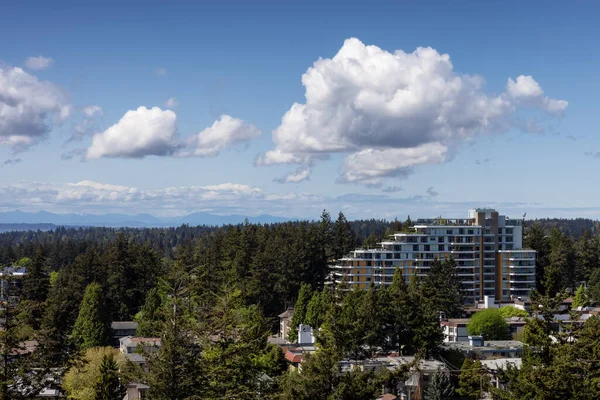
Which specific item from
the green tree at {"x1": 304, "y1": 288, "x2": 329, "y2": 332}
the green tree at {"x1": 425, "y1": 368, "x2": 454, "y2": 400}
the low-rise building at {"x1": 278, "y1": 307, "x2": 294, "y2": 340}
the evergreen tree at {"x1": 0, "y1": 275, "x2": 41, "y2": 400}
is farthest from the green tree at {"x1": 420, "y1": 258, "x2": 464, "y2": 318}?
the evergreen tree at {"x1": 0, "y1": 275, "x2": 41, "y2": 400}

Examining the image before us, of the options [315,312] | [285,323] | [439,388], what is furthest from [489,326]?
[439,388]

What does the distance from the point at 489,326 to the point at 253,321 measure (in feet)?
98.5

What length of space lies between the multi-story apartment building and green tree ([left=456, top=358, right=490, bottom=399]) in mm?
37988

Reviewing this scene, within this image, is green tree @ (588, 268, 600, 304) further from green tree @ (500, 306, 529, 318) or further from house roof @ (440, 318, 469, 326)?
house roof @ (440, 318, 469, 326)

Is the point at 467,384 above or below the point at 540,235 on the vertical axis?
below

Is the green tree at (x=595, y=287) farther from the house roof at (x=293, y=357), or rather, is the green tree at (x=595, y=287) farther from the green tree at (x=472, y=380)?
the house roof at (x=293, y=357)

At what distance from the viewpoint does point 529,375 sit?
32344 mm

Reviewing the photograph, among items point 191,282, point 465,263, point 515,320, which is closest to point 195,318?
point 191,282

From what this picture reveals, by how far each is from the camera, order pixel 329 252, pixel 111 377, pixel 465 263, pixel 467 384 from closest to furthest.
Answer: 1. pixel 111 377
2. pixel 467 384
3. pixel 465 263
4. pixel 329 252

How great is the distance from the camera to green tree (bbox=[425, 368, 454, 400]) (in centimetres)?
4841

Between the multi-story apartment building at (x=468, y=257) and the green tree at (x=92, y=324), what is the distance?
102ft

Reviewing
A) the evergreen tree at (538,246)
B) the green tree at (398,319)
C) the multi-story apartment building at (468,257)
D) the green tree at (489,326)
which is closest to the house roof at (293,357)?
the green tree at (398,319)

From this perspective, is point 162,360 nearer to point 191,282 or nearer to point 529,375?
point 191,282

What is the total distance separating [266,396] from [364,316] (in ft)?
92.9
